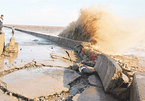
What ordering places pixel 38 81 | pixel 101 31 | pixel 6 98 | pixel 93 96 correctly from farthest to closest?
pixel 101 31, pixel 38 81, pixel 93 96, pixel 6 98

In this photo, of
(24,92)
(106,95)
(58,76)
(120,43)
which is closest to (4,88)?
(24,92)

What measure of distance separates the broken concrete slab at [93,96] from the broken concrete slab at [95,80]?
0.37 meters

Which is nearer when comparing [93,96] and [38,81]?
[93,96]

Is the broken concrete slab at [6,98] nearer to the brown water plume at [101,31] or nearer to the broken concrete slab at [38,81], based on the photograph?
the broken concrete slab at [38,81]

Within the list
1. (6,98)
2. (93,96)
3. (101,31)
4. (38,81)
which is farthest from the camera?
(101,31)

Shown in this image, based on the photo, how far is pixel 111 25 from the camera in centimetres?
1609

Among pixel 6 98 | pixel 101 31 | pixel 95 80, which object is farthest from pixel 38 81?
pixel 101 31

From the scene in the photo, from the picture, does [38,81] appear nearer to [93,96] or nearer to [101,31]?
[93,96]

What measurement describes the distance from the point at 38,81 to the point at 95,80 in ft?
5.21

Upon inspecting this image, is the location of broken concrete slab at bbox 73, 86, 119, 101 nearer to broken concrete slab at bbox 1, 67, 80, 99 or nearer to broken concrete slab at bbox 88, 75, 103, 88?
broken concrete slab at bbox 88, 75, 103, 88

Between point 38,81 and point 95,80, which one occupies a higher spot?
point 95,80

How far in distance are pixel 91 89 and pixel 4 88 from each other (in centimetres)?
206

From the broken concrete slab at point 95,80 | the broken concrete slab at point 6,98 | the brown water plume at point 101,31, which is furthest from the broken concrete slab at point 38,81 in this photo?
the brown water plume at point 101,31

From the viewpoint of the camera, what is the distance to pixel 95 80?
4.55 metres
